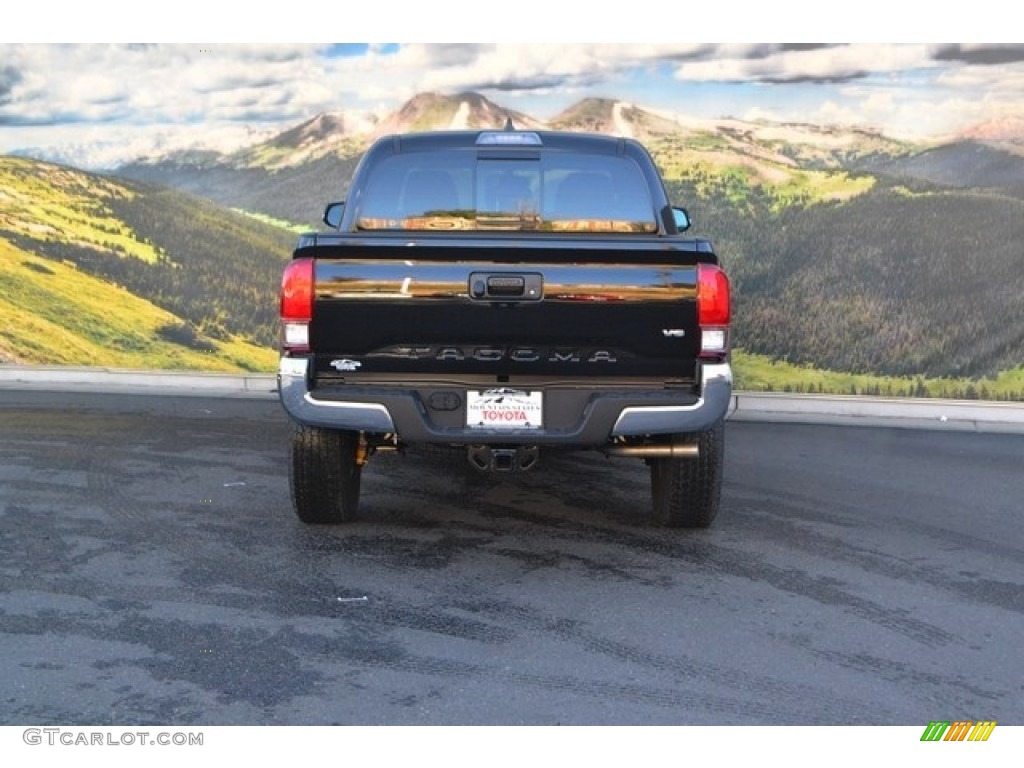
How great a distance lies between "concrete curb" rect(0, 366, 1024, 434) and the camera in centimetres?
1021

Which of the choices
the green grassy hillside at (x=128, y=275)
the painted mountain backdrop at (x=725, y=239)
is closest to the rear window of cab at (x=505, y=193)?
the painted mountain backdrop at (x=725, y=239)

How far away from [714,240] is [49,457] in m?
6.64

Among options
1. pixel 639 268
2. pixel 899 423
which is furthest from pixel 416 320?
pixel 899 423

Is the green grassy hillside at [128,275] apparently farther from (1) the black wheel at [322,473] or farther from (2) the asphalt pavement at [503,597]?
(1) the black wheel at [322,473]

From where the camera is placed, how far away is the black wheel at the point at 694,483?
563 centimetres

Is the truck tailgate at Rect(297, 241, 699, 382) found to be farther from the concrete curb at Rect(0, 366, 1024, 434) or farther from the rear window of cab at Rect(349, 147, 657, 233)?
the concrete curb at Rect(0, 366, 1024, 434)

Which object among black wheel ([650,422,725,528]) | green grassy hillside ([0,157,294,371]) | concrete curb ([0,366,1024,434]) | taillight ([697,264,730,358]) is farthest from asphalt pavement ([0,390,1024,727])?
green grassy hillside ([0,157,294,371])

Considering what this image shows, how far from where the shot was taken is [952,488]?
7340 millimetres

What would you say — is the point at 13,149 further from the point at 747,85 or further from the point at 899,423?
the point at 899,423

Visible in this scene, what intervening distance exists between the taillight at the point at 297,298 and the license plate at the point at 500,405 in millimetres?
816

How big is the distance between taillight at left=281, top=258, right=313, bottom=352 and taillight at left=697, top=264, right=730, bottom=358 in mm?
1764
